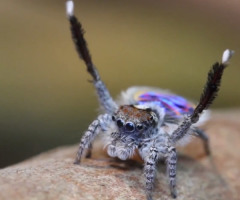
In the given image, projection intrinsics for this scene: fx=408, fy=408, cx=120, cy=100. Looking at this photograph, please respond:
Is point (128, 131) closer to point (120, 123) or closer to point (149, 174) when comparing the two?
point (120, 123)

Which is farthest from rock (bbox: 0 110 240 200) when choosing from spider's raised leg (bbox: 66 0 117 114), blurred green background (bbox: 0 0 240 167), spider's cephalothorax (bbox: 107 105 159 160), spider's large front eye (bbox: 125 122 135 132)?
blurred green background (bbox: 0 0 240 167)

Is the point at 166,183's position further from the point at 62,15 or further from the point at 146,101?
the point at 62,15

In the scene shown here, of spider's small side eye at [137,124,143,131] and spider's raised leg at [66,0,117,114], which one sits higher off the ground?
spider's raised leg at [66,0,117,114]

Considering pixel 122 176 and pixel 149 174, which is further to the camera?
pixel 122 176

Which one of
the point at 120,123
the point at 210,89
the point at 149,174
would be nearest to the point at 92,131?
the point at 120,123

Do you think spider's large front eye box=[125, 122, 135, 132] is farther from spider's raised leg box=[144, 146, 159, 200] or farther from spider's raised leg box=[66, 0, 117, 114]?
spider's raised leg box=[66, 0, 117, 114]

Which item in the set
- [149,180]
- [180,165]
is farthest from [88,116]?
[149,180]
